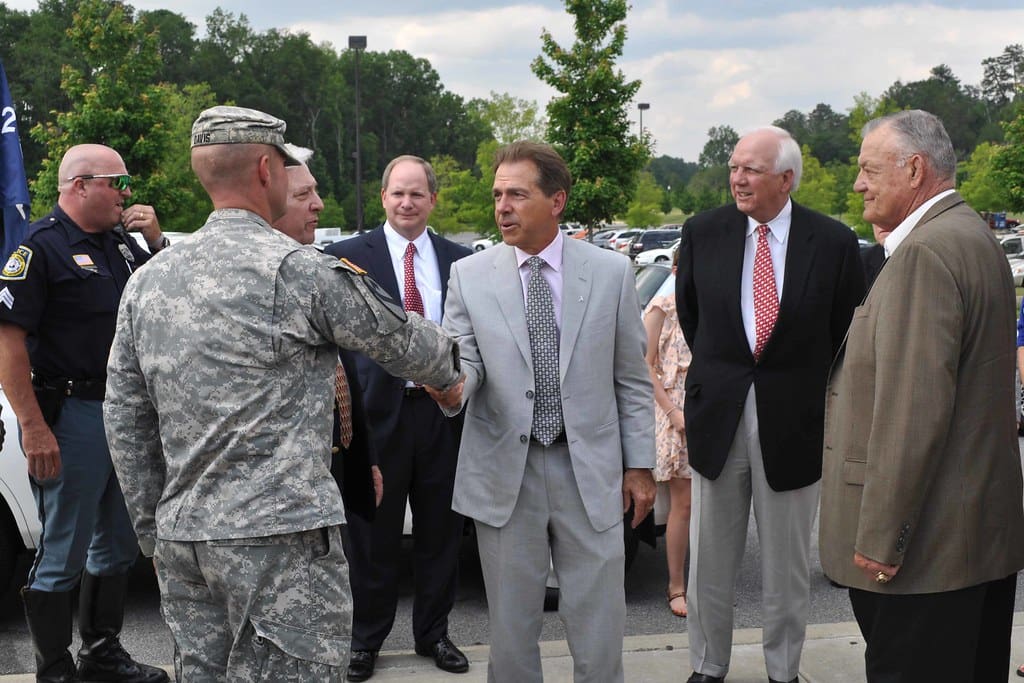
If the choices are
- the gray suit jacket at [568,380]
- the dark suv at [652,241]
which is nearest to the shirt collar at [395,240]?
the gray suit jacket at [568,380]

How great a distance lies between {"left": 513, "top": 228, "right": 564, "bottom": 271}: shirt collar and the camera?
12.5 ft

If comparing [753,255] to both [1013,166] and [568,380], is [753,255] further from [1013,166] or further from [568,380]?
[1013,166]

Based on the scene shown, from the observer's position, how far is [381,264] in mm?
4969

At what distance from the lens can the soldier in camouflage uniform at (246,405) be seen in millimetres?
2697

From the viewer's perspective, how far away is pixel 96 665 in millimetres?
4500

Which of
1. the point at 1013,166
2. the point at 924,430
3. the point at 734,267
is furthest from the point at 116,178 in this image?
the point at 1013,166

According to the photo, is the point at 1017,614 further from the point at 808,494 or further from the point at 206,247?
the point at 206,247

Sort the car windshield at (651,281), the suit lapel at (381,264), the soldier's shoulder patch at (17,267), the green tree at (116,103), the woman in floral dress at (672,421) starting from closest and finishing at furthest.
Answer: the soldier's shoulder patch at (17,267) < the suit lapel at (381,264) < the woman in floral dress at (672,421) < the car windshield at (651,281) < the green tree at (116,103)

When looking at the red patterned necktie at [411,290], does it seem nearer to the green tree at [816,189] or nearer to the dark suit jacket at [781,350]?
the dark suit jacket at [781,350]

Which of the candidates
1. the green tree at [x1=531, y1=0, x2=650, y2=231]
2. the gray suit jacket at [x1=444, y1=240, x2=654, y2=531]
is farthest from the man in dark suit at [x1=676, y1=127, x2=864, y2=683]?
the green tree at [x1=531, y1=0, x2=650, y2=231]

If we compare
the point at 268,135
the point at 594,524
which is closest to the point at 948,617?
the point at 594,524

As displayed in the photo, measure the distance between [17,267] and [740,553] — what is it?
3.19 metres

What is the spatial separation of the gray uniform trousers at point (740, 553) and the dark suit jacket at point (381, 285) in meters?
1.40

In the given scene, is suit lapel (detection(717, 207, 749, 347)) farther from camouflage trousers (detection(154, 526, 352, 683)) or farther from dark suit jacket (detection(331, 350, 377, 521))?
camouflage trousers (detection(154, 526, 352, 683))
